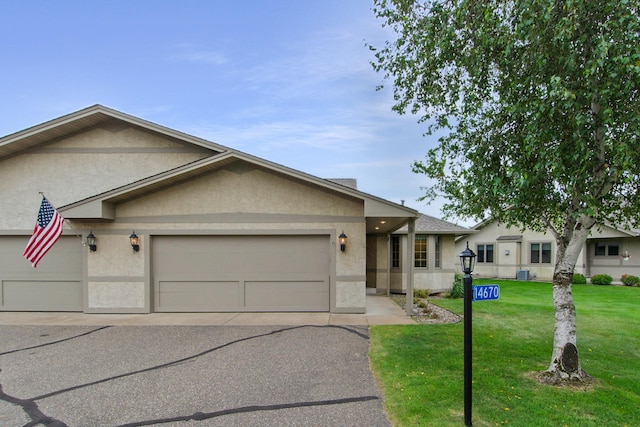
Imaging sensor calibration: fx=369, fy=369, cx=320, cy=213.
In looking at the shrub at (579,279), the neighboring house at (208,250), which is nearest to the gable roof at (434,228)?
the neighboring house at (208,250)

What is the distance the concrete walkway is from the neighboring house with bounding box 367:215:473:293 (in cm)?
527

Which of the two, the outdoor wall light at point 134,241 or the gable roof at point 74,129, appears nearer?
the outdoor wall light at point 134,241

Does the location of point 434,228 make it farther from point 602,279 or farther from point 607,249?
point 607,249

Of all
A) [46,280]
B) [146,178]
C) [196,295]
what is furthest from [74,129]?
[196,295]

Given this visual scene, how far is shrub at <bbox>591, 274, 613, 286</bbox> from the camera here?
20277mm

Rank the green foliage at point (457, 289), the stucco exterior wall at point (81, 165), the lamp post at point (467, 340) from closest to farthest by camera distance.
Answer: the lamp post at point (467, 340) < the stucco exterior wall at point (81, 165) < the green foliage at point (457, 289)

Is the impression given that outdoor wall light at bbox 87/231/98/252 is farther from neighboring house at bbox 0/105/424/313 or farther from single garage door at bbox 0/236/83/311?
single garage door at bbox 0/236/83/311

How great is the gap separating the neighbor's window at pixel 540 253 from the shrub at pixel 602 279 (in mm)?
2717

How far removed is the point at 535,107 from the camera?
184 inches

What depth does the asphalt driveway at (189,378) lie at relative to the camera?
4.30 m

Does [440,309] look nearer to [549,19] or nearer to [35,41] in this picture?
[549,19]

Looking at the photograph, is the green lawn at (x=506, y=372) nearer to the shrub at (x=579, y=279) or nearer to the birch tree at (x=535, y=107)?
the birch tree at (x=535, y=107)

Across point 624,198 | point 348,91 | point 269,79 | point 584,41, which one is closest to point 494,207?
point 624,198

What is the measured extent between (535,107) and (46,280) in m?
12.9
